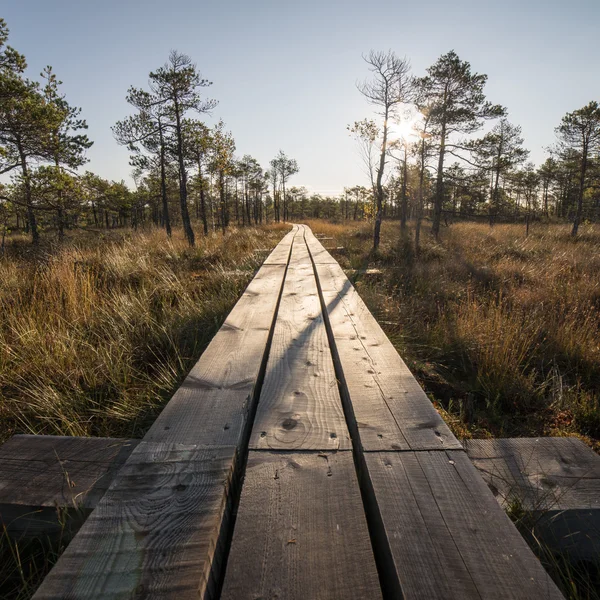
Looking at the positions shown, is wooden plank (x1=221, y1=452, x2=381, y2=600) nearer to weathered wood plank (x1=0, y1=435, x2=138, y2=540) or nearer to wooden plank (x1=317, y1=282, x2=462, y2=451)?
wooden plank (x1=317, y1=282, x2=462, y2=451)

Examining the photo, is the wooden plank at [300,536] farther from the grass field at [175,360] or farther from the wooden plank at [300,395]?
the grass field at [175,360]

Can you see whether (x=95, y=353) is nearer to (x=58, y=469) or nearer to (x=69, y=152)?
(x=58, y=469)

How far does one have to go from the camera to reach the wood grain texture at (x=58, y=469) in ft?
3.47

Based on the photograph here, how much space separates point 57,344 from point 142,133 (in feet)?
58.4

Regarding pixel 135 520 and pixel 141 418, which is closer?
pixel 135 520

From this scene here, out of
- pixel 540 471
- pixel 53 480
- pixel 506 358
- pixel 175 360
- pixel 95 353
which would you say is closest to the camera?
pixel 53 480

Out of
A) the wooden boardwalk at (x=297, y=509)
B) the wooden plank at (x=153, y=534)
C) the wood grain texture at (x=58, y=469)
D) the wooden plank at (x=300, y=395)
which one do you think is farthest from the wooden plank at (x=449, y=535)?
the wood grain texture at (x=58, y=469)

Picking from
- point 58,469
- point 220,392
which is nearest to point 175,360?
point 220,392

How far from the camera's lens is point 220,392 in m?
1.50

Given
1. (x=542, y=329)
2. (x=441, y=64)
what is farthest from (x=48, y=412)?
(x=441, y=64)

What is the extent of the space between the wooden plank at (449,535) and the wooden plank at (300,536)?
9cm

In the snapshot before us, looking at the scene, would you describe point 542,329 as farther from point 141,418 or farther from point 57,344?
point 57,344

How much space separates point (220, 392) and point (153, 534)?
71 cm

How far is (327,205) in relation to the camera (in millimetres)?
82938
